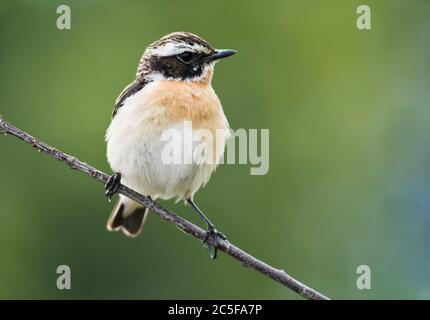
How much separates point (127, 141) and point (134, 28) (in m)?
3.92

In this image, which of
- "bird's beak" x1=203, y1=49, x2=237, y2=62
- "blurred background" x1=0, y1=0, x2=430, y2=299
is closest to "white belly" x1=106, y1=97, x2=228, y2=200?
"bird's beak" x1=203, y1=49, x2=237, y2=62

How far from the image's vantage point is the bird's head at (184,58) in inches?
297

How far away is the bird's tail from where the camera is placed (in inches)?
332

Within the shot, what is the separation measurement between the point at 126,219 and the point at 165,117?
5.41 ft

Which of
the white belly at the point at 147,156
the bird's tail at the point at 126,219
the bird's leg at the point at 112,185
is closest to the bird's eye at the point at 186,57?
the white belly at the point at 147,156

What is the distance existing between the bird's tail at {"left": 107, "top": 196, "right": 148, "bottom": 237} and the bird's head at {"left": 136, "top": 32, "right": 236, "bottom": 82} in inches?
56.6

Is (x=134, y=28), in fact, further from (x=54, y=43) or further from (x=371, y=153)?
(x=371, y=153)

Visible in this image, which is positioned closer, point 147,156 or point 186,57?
point 147,156

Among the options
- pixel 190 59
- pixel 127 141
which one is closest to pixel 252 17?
pixel 190 59

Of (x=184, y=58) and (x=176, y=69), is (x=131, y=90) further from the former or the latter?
(x=184, y=58)

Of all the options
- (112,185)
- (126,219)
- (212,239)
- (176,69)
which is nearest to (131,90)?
(176,69)

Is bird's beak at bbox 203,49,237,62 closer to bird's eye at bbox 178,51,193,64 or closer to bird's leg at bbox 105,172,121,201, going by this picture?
bird's eye at bbox 178,51,193,64

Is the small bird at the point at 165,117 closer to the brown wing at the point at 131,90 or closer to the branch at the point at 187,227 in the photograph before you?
the brown wing at the point at 131,90

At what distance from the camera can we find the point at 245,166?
10016 mm
